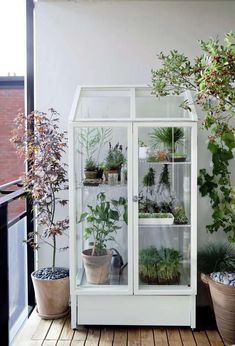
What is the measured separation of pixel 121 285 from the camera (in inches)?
126


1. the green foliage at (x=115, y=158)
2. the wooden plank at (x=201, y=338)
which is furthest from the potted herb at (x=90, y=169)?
the wooden plank at (x=201, y=338)

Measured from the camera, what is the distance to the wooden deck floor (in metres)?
2.98

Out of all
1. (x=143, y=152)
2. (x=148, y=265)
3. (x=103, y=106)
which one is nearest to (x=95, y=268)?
(x=148, y=265)

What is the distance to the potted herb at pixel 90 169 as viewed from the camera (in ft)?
10.6

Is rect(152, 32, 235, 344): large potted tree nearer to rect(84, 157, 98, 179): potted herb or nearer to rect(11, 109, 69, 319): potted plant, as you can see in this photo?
rect(84, 157, 98, 179): potted herb

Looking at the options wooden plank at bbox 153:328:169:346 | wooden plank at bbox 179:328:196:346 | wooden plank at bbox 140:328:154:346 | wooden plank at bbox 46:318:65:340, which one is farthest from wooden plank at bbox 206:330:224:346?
wooden plank at bbox 46:318:65:340

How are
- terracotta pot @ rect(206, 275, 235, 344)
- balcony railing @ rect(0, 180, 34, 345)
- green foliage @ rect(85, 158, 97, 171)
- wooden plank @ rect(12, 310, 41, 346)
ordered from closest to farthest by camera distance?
1. balcony railing @ rect(0, 180, 34, 345)
2. terracotta pot @ rect(206, 275, 235, 344)
3. wooden plank @ rect(12, 310, 41, 346)
4. green foliage @ rect(85, 158, 97, 171)

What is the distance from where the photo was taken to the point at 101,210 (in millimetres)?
3264

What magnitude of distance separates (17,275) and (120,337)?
1.03 m

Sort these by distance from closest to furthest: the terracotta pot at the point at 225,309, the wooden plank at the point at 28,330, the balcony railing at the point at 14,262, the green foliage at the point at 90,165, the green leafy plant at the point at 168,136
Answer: the balcony railing at the point at 14,262 → the terracotta pot at the point at 225,309 → the wooden plank at the point at 28,330 → the green leafy plant at the point at 168,136 → the green foliage at the point at 90,165

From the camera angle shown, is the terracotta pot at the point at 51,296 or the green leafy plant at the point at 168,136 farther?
the terracotta pot at the point at 51,296

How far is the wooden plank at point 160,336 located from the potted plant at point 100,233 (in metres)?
0.57

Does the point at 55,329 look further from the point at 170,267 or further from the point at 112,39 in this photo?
the point at 112,39

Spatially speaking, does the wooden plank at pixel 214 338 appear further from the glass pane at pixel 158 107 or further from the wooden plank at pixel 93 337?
the glass pane at pixel 158 107
